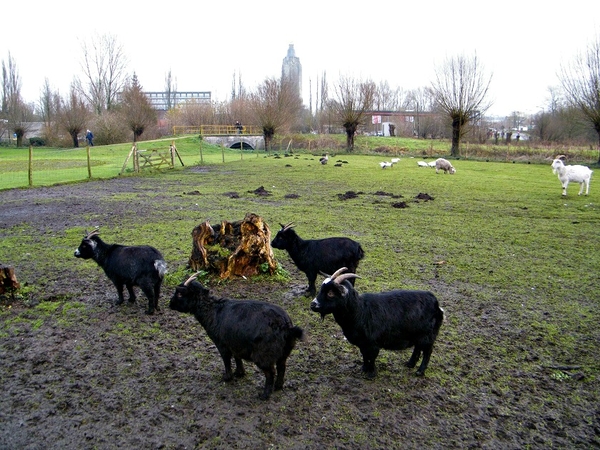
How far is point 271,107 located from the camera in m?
56.1

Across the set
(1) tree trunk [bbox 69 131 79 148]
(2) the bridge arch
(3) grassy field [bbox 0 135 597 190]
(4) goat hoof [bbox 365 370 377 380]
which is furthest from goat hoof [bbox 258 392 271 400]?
(1) tree trunk [bbox 69 131 79 148]

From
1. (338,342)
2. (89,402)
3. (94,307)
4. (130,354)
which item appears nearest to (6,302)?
(94,307)

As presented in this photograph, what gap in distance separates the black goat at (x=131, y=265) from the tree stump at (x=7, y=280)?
100 cm

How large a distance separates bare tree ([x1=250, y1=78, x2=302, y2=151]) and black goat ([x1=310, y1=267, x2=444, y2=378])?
2075 inches

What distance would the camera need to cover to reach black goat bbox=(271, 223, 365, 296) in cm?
775

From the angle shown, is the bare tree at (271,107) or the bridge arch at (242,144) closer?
the bare tree at (271,107)

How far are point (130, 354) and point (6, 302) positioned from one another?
9.66ft

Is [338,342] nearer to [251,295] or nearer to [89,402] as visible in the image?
[251,295]

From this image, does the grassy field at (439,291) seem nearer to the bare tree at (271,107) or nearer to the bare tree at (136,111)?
the bare tree at (271,107)

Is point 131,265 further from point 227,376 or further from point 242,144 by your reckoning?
point 242,144

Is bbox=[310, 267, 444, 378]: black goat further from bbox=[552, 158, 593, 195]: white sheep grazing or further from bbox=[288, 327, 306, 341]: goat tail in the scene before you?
bbox=[552, 158, 593, 195]: white sheep grazing

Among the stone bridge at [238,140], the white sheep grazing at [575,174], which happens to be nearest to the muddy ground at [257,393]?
the white sheep grazing at [575,174]

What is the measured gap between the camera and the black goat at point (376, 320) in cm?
530

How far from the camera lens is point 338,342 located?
6.28m
